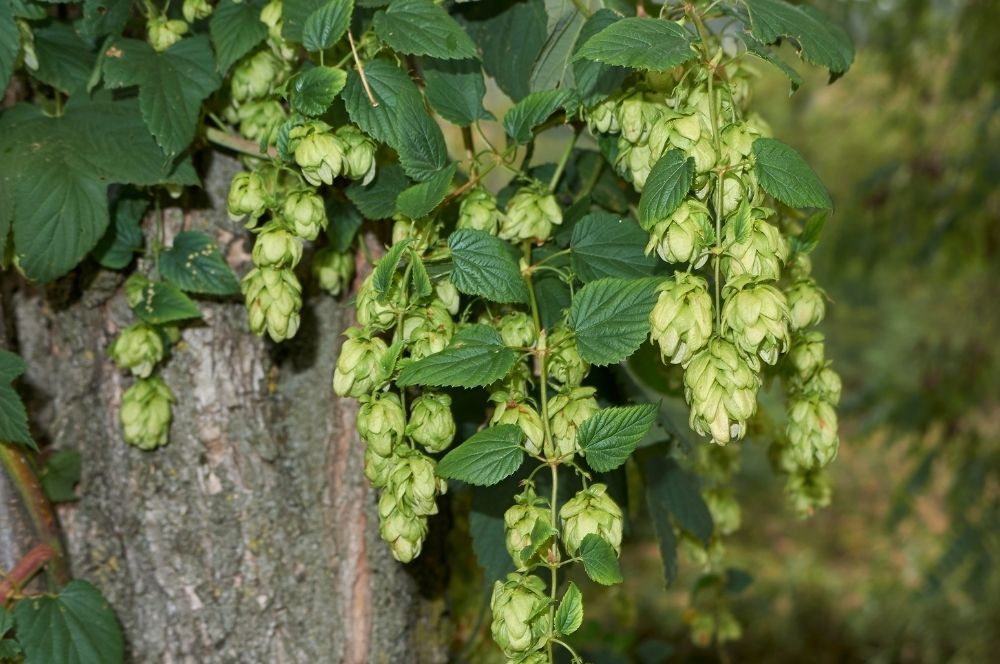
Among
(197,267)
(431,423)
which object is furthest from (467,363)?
(197,267)

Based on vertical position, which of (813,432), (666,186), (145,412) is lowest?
(145,412)

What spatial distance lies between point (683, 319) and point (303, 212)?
0.33 m

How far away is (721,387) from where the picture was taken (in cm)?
59

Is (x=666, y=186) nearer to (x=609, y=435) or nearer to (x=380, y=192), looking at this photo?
(x=609, y=435)

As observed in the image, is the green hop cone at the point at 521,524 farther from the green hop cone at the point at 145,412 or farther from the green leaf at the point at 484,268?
the green hop cone at the point at 145,412

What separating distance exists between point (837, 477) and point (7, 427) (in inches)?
230

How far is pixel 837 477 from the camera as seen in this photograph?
6027 mm

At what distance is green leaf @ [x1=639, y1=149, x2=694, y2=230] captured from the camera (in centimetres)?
62

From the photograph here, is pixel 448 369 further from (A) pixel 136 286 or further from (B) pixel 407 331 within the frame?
(A) pixel 136 286

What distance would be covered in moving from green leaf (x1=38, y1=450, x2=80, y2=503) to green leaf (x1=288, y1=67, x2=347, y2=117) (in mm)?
489

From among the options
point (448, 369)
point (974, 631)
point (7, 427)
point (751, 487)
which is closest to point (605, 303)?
point (448, 369)

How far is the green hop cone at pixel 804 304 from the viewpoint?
78cm

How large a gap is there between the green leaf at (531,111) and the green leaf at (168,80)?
28cm

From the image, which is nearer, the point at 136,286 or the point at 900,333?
the point at 136,286
